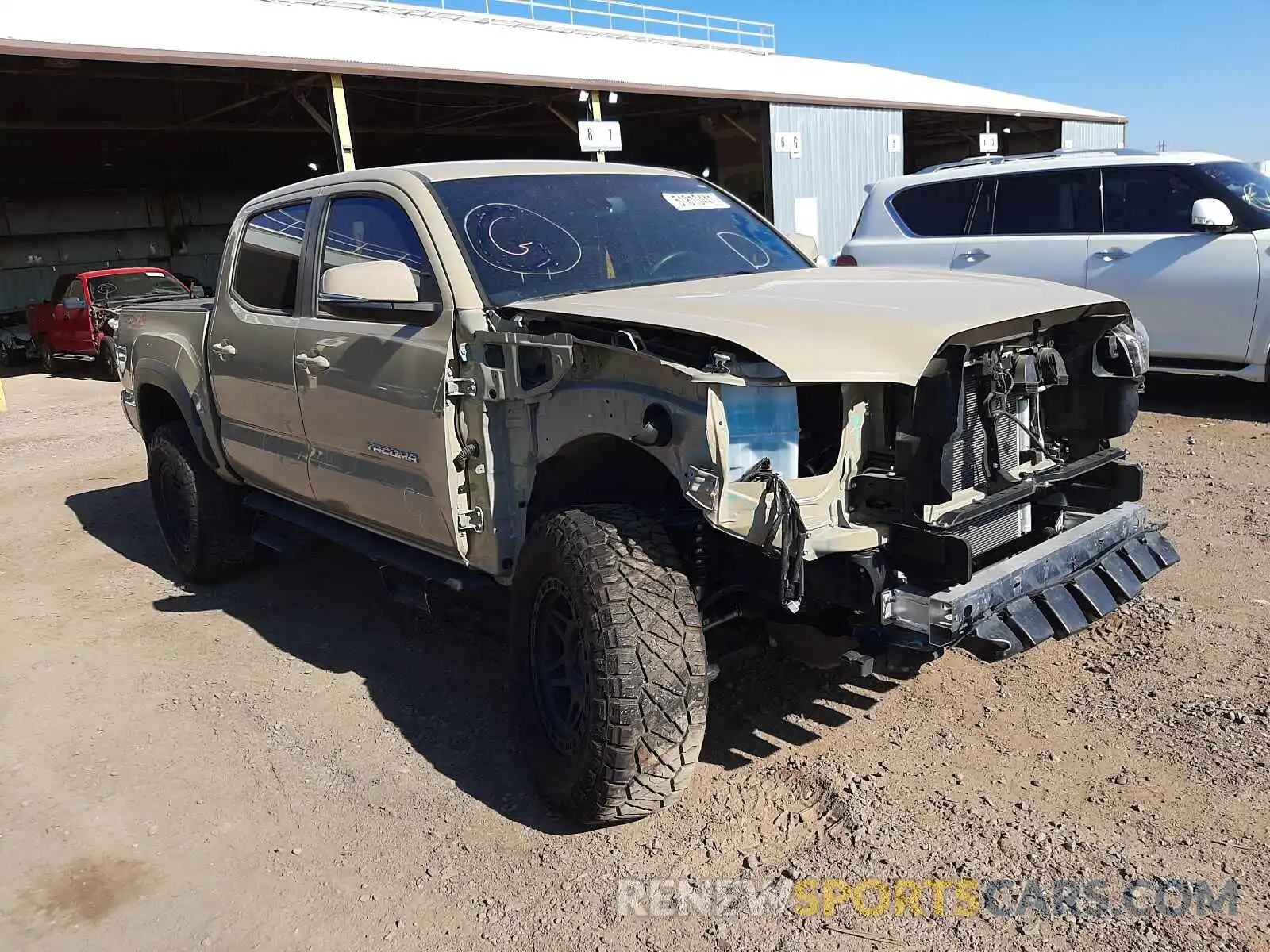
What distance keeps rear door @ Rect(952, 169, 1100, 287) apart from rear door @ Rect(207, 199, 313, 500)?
17.8 ft

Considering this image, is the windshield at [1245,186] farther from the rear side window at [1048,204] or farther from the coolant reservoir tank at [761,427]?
the coolant reservoir tank at [761,427]

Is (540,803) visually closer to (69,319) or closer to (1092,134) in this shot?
(69,319)

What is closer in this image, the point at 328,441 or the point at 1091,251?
the point at 328,441

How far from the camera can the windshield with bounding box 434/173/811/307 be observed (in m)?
3.71

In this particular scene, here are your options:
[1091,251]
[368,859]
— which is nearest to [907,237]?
[1091,251]

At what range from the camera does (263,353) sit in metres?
4.65

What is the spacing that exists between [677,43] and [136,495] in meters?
24.2

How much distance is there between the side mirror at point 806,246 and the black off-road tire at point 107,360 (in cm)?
1408

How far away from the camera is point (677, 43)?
1120 inches

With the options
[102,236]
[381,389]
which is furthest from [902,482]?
[102,236]

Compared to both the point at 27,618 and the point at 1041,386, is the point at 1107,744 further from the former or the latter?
the point at 27,618

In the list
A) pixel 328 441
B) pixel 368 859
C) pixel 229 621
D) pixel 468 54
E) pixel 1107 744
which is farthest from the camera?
pixel 468 54

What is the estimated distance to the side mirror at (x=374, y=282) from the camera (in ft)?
11.3

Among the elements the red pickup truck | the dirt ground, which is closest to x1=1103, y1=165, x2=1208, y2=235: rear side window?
the dirt ground
